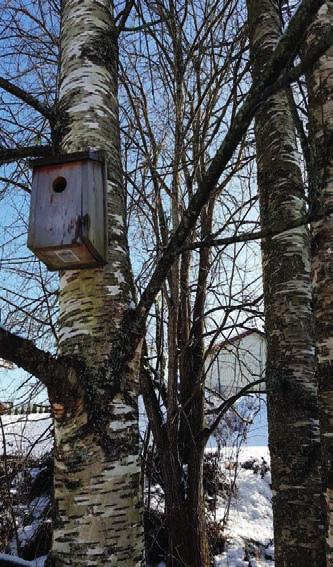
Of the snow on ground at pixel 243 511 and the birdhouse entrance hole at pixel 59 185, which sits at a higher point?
the birdhouse entrance hole at pixel 59 185

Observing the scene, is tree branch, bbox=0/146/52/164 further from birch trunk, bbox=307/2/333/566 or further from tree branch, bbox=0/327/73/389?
birch trunk, bbox=307/2/333/566

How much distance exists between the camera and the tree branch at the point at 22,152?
1.70 meters

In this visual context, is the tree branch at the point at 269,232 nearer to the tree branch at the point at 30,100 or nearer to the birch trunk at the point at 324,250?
the birch trunk at the point at 324,250

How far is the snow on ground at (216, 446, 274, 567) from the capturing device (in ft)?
15.8

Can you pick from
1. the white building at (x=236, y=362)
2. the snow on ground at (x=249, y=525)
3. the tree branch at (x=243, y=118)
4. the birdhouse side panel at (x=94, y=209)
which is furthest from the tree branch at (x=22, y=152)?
the snow on ground at (x=249, y=525)

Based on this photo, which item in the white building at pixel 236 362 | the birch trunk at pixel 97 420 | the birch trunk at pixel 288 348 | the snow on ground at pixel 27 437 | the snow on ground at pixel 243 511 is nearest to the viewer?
the birch trunk at pixel 97 420

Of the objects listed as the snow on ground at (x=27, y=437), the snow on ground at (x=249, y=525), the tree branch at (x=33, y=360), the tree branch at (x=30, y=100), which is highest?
the tree branch at (x=30, y=100)

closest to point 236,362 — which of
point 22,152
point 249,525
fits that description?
point 249,525

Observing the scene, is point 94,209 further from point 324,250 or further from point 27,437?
point 27,437

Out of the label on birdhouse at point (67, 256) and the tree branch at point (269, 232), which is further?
the label on birdhouse at point (67, 256)

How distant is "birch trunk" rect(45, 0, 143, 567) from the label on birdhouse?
0.06 m

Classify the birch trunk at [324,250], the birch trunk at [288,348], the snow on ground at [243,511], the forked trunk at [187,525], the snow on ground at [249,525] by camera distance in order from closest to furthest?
the birch trunk at [324,250] < the birch trunk at [288,348] < the forked trunk at [187,525] < the snow on ground at [243,511] < the snow on ground at [249,525]

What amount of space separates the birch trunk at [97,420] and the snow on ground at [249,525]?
381 cm

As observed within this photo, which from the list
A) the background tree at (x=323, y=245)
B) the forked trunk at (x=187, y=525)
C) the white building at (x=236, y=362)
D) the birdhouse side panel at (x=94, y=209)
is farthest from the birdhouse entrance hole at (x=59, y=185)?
the forked trunk at (x=187, y=525)
